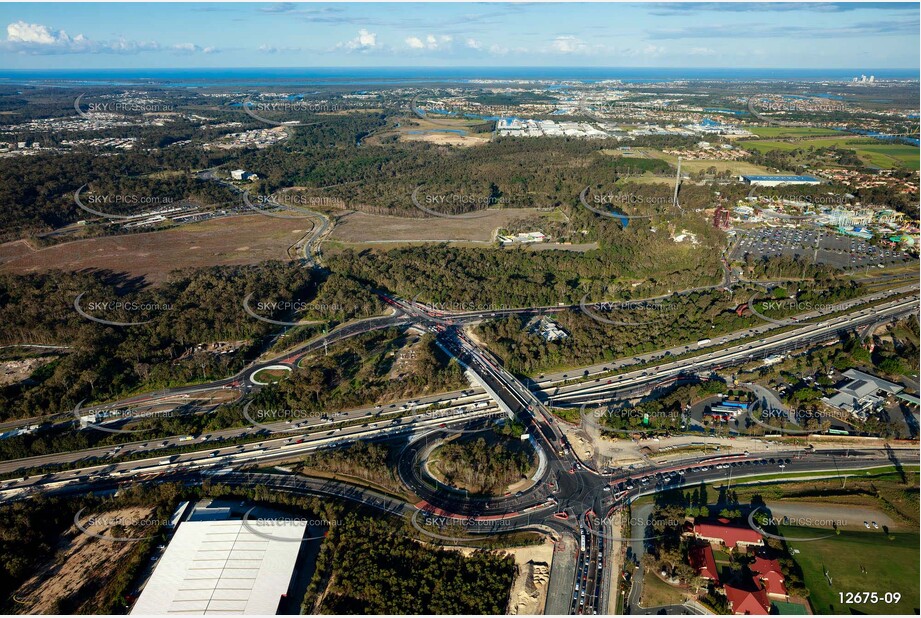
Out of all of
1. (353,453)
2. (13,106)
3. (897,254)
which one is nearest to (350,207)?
(353,453)

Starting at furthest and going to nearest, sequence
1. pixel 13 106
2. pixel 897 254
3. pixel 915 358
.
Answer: pixel 13 106, pixel 897 254, pixel 915 358

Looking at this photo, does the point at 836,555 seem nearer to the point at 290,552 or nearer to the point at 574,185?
the point at 290,552

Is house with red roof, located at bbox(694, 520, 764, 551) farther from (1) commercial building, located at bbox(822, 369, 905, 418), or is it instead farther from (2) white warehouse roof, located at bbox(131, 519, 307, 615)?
(2) white warehouse roof, located at bbox(131, 519, 307, 615)

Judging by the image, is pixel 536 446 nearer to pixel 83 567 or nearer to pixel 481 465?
pixel 481 465

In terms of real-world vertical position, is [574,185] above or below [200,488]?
above

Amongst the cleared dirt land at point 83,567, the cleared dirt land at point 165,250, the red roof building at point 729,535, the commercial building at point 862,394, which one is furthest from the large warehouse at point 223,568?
the cleared dirt land at point 165,250

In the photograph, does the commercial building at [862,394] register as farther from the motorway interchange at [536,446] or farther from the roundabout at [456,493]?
the roundabout at [456,493]
